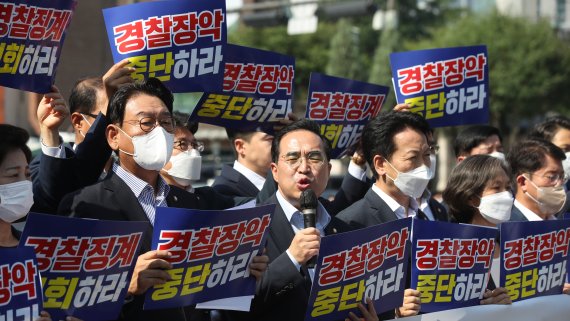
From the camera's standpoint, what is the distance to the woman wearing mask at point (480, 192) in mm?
5660

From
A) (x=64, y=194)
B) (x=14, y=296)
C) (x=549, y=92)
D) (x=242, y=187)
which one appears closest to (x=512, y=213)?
(x=242, y=187)

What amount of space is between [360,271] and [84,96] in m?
1.89

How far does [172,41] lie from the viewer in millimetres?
5023

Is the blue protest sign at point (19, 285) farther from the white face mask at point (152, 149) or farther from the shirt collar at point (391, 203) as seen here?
the shirt collar at point (391, 203)

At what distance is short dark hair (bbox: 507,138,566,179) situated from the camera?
6.33 metres

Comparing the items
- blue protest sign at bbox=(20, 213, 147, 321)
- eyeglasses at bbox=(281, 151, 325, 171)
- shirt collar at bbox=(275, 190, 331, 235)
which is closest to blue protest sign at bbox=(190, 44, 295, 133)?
eyeglasses at bbox=(281, 151, 325, 171)

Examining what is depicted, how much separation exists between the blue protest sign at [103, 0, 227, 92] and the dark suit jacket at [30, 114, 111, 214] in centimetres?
47

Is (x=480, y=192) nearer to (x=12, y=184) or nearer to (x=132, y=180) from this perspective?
(x=132, y=180)

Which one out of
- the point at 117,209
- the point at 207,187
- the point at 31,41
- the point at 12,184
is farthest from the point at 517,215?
the point at 12,184

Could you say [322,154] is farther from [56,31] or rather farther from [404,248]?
[56,31]

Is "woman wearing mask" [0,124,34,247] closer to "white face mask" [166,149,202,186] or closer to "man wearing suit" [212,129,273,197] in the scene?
"white face mask" [166,149,202,186]

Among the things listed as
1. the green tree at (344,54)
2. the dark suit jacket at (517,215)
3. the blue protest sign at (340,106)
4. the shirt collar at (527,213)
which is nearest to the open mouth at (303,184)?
the blue protest sign at (340,106)

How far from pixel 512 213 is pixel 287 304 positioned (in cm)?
235

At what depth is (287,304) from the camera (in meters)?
4.37
